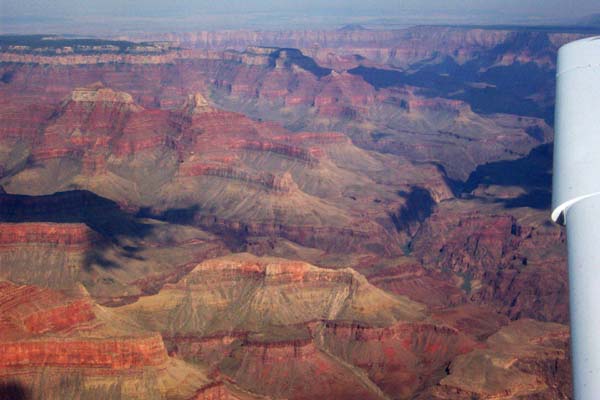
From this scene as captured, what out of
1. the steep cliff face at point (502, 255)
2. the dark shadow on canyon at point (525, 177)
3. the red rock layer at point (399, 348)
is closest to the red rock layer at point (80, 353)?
the red rock layer at point (399, 348)

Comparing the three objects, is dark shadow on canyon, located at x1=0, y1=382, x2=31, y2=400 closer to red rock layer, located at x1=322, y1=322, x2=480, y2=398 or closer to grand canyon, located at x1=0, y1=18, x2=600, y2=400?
grand canyon, located at x1=0, y1=18, x2=600, y2=400

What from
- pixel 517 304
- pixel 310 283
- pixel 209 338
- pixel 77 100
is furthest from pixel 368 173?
pixel 209 338

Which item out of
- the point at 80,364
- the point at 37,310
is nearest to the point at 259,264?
the point at 37,310

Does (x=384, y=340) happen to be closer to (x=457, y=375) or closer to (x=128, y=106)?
(x=457, y=375)

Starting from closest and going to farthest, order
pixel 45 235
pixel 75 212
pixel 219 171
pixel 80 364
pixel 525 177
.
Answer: pixel 80 364 → pixel 45 235 → pixel 75 212 → pixel 219 171 → pixel 525 177

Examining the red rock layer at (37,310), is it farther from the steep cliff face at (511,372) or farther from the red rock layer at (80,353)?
the steep cliff face at (511,372)

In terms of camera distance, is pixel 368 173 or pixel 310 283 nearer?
pixel 310 283

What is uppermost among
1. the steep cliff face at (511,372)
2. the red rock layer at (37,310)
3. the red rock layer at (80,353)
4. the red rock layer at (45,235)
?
the red rock layer at (45,235)

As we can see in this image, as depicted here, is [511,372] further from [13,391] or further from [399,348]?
[13,391]
